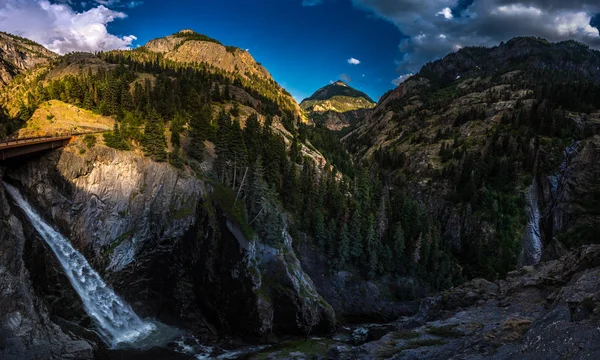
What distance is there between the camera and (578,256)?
30.6m

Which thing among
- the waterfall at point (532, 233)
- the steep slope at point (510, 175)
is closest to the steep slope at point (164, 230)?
the steep slope at point (510, 175)

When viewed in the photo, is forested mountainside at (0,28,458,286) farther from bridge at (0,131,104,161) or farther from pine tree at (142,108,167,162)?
bridge at (0,131,104,161)

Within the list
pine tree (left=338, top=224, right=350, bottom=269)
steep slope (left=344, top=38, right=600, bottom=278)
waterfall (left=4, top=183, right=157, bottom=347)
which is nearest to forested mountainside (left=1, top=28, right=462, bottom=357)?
pine tree (left=338, top=224, right=350, bottom=269)

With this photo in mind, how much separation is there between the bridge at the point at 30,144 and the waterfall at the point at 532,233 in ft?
370

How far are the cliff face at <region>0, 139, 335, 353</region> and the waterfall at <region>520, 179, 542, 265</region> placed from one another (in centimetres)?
7163

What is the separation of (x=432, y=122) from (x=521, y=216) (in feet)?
301

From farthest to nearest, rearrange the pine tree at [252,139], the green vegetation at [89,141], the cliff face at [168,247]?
the pine tree at [252,139] < the green vegetation at [89,141] < the cliff face at [168,247]

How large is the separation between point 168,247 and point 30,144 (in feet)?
79.1

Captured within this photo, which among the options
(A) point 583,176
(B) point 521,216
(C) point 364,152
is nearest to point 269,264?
(B) point 521,216

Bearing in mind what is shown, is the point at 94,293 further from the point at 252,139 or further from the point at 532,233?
the point at 532,233

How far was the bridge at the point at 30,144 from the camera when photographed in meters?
42.4

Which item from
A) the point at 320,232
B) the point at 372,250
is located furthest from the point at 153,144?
the point at 372,250

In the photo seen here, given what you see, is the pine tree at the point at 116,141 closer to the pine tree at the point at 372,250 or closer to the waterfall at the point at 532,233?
the pine tree at the point at 372,250

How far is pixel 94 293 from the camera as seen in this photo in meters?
44.8
